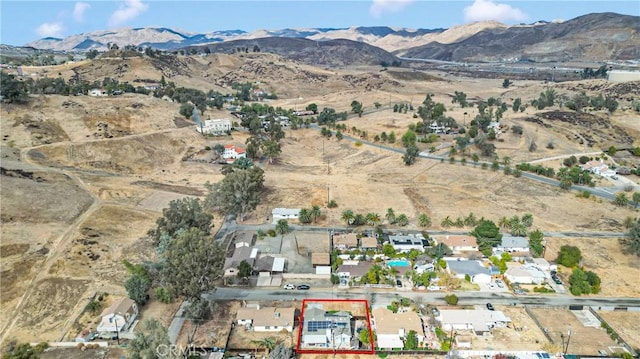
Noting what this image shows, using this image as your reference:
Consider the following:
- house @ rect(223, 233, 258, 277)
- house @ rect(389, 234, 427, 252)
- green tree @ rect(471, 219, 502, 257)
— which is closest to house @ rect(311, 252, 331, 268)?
house @ rect(223, 233, 258, 277)

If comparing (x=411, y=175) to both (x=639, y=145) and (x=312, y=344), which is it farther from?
(x=639, y=145)

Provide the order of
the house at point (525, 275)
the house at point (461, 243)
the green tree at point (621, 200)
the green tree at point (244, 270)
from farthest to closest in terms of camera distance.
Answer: the green tree at point (621, 200)
the house at point (461, 243)
the house at point (525, 275)
the green tree at point (244, 270)

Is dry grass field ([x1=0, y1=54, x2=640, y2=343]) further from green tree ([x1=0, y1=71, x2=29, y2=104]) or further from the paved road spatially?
the paved road

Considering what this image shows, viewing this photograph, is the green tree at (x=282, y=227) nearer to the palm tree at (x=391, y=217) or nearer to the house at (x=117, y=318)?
the palm tree at (x=391, y=217)

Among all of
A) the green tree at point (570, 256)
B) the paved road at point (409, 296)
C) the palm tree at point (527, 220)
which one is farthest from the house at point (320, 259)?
the palm tree at point (527, 220)

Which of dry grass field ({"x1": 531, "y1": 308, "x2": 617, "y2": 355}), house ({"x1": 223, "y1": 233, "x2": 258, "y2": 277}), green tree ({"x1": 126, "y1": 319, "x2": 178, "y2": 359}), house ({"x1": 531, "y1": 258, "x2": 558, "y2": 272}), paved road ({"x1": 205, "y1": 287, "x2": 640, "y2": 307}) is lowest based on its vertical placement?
dry grass field ({"x1": 531, "y1": 308, "x2": 617, "y2": 355})

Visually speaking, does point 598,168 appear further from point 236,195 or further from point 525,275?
point 236,195
